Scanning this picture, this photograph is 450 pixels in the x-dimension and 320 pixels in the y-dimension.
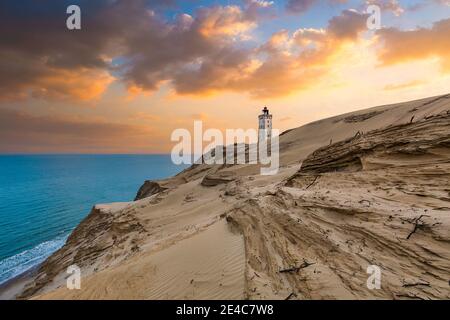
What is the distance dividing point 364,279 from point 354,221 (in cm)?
169

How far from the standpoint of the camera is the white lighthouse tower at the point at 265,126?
3841 centimetres

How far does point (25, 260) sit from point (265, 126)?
31287 millimetres

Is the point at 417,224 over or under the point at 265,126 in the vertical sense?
under

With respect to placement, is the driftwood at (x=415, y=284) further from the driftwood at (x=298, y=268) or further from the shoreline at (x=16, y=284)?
the shoreline at (x=16, y=284)

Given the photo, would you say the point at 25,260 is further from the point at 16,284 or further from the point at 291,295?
the point at 291,295

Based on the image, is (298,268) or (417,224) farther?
(298,268)

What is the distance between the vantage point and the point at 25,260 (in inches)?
868

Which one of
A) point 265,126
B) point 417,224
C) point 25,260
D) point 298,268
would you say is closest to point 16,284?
point 25,260

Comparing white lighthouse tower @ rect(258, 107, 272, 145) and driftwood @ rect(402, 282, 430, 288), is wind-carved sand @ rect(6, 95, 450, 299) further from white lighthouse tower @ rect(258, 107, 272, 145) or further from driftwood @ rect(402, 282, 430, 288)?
white lighthouse tower @ rect(258, 107, 272, 145)

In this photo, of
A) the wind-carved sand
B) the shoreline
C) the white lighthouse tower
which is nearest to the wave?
the shoreline

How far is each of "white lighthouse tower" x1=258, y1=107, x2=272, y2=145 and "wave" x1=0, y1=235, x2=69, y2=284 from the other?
28469 millimetres

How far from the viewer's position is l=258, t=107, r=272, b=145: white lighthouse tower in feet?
126
